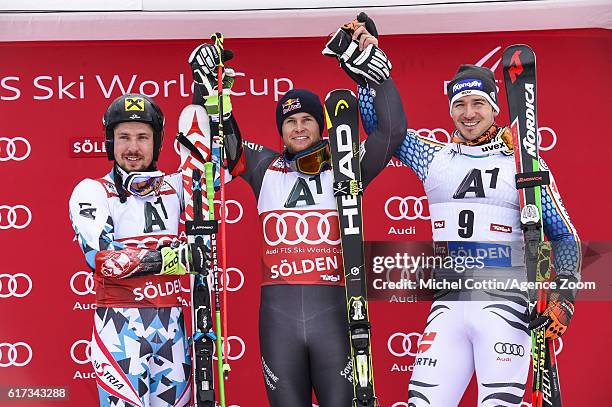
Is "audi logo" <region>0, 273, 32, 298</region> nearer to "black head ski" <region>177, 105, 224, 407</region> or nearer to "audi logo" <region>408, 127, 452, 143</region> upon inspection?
"black head ski" <region>177, 105, 224, 407</region>

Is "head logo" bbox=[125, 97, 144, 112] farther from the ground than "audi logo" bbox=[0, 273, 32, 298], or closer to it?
farther from the ground

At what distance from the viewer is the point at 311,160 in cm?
457

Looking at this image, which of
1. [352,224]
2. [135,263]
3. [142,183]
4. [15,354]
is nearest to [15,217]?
[15,354]

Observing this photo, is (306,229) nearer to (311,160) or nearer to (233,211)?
(311,160)

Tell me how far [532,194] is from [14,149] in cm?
317

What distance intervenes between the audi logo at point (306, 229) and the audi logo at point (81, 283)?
1447mm

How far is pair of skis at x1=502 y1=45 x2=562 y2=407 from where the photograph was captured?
13.7 ft

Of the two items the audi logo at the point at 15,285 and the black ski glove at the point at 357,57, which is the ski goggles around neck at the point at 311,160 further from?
the audi logo at the point at 15,285

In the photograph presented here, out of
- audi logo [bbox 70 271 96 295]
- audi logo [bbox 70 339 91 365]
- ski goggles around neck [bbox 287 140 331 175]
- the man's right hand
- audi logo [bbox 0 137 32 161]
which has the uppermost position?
the man's right hand

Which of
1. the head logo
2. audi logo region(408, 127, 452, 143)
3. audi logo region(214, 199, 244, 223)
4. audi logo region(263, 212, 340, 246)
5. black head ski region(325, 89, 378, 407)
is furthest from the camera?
audi logo region(214, 199, 244, 223)

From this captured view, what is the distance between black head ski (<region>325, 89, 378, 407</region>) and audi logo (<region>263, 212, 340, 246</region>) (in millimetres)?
112

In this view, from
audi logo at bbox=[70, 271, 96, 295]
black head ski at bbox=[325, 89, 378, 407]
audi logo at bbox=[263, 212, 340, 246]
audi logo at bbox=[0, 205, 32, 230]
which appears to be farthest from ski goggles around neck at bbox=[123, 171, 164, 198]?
audi logo at bbox=[0, 205, 32, 230]

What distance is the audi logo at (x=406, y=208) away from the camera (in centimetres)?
537

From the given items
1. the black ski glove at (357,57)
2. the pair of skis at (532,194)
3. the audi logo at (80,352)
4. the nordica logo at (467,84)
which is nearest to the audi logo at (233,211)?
the audi logo at (80,352)
